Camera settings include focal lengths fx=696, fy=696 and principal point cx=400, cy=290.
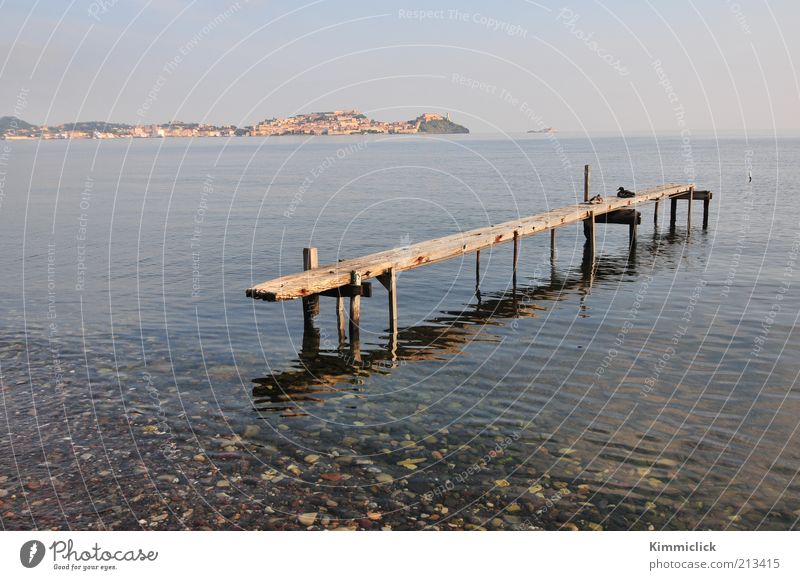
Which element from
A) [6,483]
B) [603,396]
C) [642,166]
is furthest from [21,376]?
[642,166]

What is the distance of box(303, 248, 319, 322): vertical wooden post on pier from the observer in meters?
19.1

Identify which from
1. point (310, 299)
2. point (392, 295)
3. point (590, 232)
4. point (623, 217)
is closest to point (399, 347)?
point (392, 295)

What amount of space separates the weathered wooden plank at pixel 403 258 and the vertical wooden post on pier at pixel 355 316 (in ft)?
0.56

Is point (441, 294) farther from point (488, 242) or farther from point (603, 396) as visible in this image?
point (603, 396)

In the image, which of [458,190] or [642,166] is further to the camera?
[642,166]

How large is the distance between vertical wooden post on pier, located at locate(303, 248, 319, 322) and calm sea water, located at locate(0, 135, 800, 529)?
516 millimetres

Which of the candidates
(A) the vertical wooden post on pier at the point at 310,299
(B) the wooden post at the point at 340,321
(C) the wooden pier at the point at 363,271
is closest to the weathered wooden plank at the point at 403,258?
(C) the wooden pier at the point at 363,271

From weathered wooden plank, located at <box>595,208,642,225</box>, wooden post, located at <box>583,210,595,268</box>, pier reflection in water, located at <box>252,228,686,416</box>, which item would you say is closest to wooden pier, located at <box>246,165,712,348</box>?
pier reflection in water, located at <box>252,228,686,416</box>

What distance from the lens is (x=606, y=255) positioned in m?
33.9

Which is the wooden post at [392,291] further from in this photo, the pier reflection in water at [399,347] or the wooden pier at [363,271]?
the pier reflection in water at [399,347]

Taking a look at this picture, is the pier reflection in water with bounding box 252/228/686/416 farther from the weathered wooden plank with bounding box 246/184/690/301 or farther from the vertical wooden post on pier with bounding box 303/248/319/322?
the weathered wooden plank with bounding box 246/184/690/301
